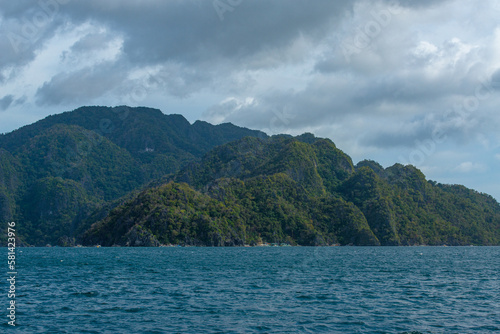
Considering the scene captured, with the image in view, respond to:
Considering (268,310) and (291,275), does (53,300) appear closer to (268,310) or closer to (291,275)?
(268,310)

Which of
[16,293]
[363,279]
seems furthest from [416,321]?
[16,293]

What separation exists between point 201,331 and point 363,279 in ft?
134

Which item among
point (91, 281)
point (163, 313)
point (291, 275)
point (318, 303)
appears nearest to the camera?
point (163, 313)

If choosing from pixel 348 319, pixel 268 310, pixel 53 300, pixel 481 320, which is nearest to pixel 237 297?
pixel 268 310

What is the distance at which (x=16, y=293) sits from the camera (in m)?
54.1

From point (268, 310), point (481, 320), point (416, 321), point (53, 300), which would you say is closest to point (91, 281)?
point (53, 300)

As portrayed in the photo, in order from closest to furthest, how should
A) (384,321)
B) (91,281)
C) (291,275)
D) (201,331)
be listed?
(201,331) → (384,321) → (91,281) → (291,275)

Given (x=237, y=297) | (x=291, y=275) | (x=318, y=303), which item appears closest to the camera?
(x=318, y=303)

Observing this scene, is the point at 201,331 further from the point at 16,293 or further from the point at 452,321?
the point at 16,293

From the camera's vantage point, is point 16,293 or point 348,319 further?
point 16,293

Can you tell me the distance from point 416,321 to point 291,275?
37197 millimetres

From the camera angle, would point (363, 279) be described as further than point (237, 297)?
Yes

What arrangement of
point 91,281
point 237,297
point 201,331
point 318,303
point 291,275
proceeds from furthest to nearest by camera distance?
point 291,275 < point 91,281 < point 237,297 < point 318,303 < point 201,331

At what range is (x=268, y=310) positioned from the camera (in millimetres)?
44062
